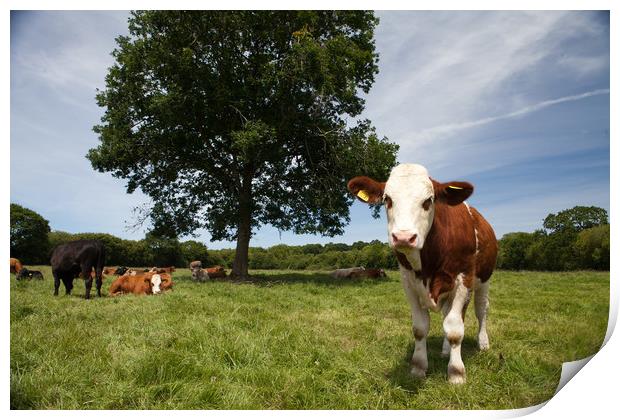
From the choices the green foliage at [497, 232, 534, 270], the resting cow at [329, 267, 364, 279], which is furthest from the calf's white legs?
the resting cow at [329, 267, 364, 279]

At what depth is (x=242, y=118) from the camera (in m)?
9.92

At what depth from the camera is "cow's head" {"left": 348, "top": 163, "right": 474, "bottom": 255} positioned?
2256 mm

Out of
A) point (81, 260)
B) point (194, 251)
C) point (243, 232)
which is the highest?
point (243, 232)

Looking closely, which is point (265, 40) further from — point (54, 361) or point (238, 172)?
point (54, 361)

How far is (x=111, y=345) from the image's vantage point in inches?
125

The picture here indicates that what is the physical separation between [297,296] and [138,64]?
18.4 feet

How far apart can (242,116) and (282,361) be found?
24.5 feet

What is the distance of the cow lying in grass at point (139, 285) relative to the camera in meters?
8.50

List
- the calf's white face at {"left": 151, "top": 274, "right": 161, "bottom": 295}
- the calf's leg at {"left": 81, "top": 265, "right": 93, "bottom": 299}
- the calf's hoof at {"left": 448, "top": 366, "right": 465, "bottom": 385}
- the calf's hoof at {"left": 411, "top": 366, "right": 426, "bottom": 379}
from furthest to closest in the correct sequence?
the calf's white face at {"left": 151, "top": 274, "right": 161, "bottom": 295} → the calf's leg at {"left": 81, "top": 265, "right": 93, "bottom": 299} → the calf's hoof at {"left": 411, "top": 366, "right": 426, "bottom": 379} → the calf's hoof at {"left": 448, "top": 366, "right": 465, "bottom": 385}

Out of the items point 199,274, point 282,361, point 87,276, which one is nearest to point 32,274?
point 87,276

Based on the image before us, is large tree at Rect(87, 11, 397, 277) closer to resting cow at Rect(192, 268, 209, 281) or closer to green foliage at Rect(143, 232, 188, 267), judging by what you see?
resting cow at Rect(192, 268, 209, 281)

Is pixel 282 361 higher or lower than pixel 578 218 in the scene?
lower

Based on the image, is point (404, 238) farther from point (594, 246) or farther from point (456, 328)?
point (594, 246)
